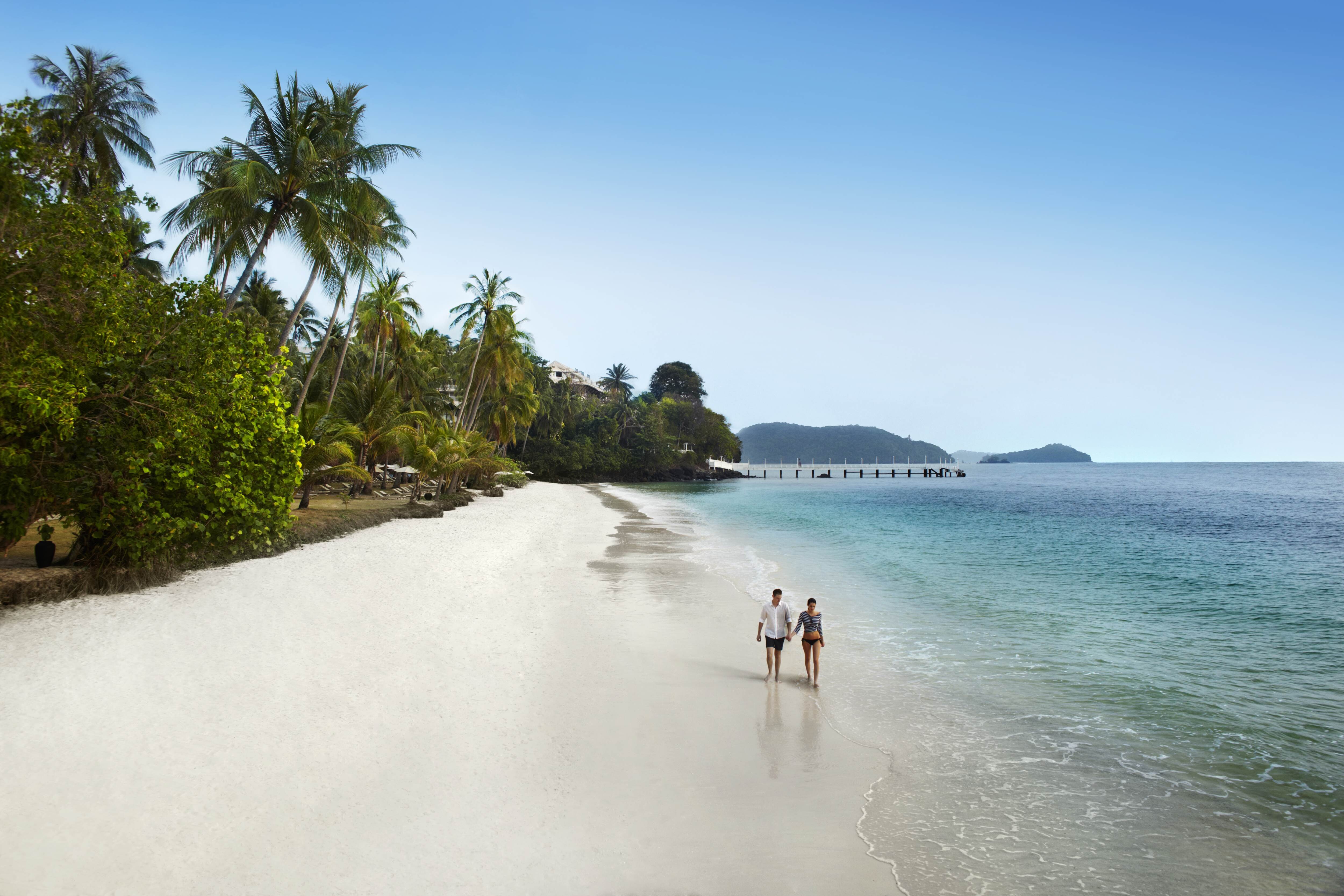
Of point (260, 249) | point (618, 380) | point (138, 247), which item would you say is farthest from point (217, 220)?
point (618, 380)

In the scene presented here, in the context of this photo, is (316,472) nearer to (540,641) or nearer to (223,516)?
(223,516)

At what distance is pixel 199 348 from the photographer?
9617 millimetres

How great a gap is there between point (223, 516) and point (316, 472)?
28.9 feet

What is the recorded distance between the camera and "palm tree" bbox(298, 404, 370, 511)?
17875 mm

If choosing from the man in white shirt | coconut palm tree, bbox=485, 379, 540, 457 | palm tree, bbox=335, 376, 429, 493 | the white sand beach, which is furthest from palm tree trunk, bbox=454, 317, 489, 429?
the man in white shirt

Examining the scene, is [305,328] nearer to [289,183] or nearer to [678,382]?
[289,183]

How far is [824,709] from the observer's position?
798 cm

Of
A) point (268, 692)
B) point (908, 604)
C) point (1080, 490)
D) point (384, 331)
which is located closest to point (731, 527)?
point (908, 604)

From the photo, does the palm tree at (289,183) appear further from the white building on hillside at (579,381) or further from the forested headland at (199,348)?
the white building on hillside at (579,381)

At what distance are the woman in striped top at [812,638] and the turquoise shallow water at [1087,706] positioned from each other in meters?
0.26

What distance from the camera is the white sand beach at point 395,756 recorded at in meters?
4.42

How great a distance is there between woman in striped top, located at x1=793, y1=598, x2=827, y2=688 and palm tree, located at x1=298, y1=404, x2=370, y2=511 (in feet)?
45.5

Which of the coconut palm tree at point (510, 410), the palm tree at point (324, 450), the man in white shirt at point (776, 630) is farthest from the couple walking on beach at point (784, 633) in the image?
the coconut palm tree at point (510, 410)

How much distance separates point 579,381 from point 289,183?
81881mm
